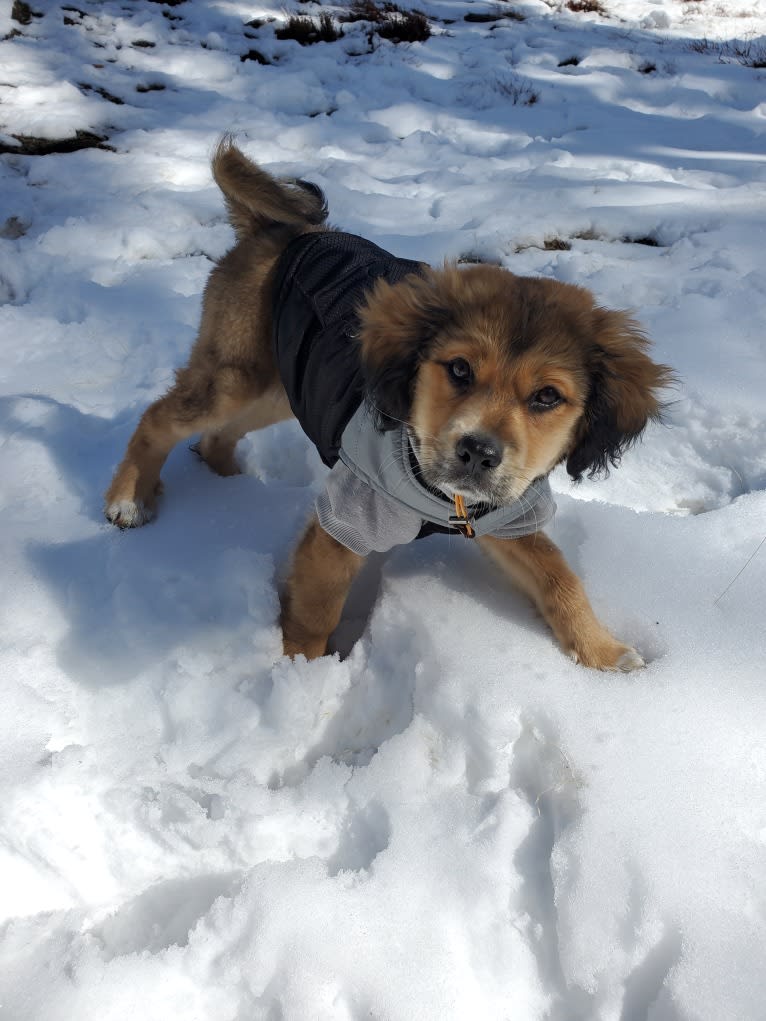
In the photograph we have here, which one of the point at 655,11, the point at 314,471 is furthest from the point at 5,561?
the point at 655,11

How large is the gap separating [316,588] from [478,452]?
32.2 inches

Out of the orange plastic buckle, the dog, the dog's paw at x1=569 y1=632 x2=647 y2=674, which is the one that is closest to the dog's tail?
the dog

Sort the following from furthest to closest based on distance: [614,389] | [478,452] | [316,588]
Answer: [316,588] < [614,389] < [478,452]

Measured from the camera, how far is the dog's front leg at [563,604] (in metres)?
2.31

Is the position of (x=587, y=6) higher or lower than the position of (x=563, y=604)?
higher

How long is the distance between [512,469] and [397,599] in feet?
2.70

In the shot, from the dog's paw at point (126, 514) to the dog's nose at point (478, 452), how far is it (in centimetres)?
156

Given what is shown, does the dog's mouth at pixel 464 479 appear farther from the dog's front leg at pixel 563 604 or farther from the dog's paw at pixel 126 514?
the dog's paw at pixel 126 514

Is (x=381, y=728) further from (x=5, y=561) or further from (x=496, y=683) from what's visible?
(x=5, y=561)

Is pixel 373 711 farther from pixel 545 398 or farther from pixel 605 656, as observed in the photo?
pixel 545 398

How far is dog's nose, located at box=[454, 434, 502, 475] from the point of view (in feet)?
6.13

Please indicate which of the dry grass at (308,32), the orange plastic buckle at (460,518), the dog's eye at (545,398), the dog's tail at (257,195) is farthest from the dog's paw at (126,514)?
the dry grass at (308,32)

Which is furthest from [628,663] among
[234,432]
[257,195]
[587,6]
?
[587,6]

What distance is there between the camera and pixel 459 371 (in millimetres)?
2039
